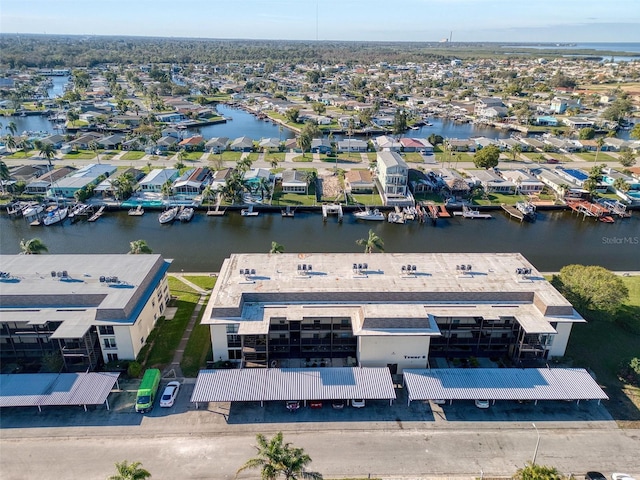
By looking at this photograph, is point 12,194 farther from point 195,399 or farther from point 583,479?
point 583,479

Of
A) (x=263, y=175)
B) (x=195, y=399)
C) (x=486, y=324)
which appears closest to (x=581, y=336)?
(x=486, y=324)

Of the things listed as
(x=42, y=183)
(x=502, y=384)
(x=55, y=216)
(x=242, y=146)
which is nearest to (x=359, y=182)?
(x=242, y=146)

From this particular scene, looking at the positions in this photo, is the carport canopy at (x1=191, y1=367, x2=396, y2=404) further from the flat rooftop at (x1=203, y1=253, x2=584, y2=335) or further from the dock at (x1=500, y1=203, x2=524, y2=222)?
the dock at (x1=500, y1=203, x2=524, y2=222)

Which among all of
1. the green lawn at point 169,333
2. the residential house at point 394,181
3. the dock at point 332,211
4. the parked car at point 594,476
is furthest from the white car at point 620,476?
the residential house at point 394,181

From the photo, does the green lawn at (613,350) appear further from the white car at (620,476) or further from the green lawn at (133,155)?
the green lawn at (133,155)

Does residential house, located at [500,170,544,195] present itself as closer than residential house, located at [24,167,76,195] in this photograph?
No

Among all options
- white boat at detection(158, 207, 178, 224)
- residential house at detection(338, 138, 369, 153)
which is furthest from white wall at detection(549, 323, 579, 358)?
residential house at detection(338, 138, 369, 153)
